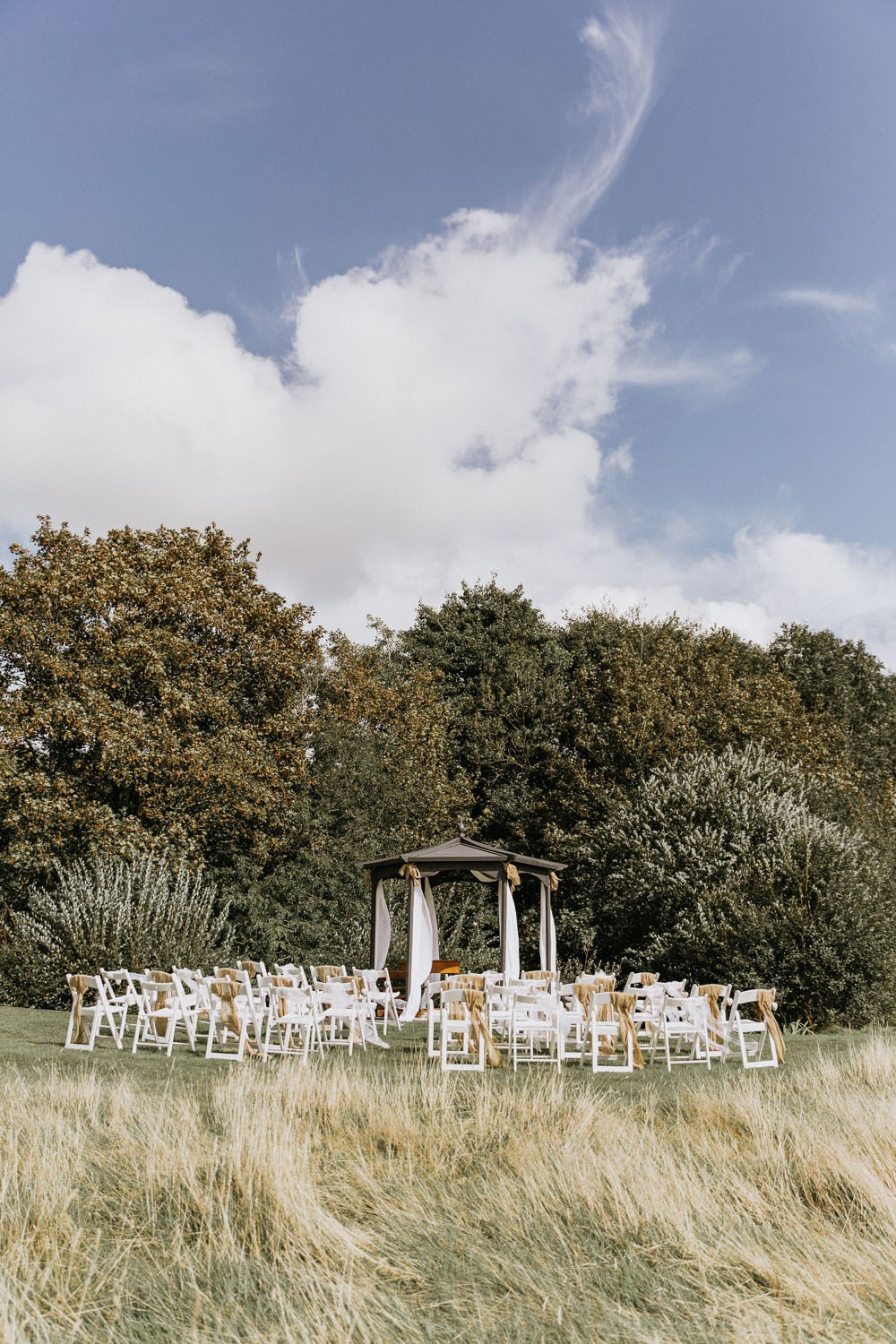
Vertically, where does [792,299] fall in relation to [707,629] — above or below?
below

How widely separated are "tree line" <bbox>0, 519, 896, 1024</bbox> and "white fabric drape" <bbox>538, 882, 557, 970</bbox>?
5.69 feet

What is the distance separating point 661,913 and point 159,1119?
1416 cm

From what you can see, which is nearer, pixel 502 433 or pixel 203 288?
pixel 203 288

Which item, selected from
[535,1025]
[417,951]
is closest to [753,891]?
[417,951]

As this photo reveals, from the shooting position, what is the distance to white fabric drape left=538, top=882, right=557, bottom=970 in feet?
59.6

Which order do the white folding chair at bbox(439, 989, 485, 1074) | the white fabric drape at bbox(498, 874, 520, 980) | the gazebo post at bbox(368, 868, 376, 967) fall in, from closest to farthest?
the white folding chair at bbox(439, 989, 485, 1074)
the white fabric drape at bbox(498, 874, 520, 980)
the gazebo post at bbox(368, 868, 376, 967)

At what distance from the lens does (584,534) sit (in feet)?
53.0

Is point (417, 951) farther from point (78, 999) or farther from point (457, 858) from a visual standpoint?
point (78, 999)

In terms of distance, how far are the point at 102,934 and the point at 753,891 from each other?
1091cm

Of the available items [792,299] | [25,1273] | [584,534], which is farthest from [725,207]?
[25,1273]

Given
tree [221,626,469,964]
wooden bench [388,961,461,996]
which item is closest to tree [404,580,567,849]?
tree [221,626,469,964]

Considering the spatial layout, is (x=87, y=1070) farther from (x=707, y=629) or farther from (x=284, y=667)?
(x=707, y=629)

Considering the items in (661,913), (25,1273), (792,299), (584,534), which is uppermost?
(792,299)

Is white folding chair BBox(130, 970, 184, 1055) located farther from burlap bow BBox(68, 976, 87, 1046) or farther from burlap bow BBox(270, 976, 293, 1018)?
burlap bow BBox(270, 976, 293, 1018)
